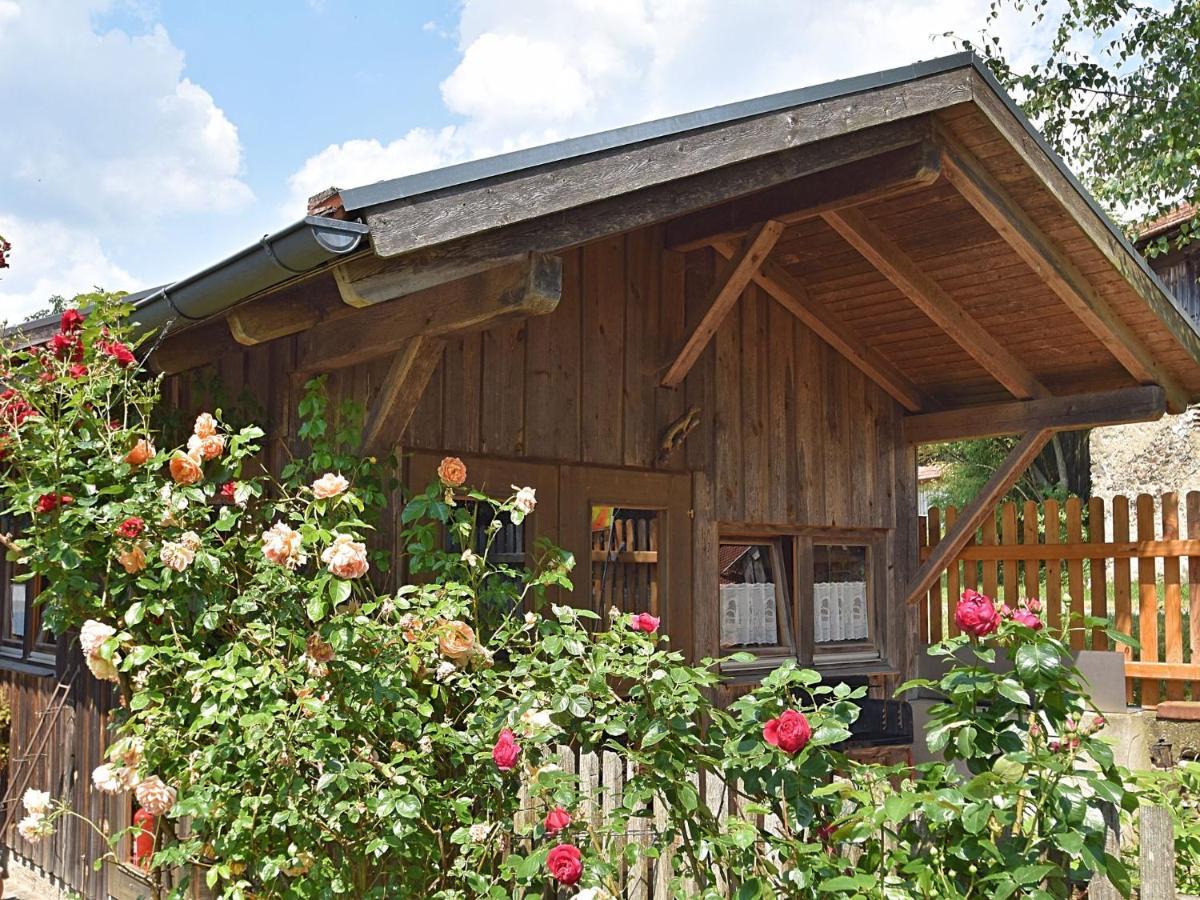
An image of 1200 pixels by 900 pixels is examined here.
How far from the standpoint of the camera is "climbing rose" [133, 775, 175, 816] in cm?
347

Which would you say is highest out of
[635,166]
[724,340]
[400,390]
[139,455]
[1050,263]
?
[1050,263]

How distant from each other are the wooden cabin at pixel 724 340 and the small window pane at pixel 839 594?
0.07 ft

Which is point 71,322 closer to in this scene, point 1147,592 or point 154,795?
point 154,795

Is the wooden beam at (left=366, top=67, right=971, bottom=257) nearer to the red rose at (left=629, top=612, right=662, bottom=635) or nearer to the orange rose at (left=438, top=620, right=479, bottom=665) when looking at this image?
the orange rose at (left=438, top=620, right=479, bottom=665)

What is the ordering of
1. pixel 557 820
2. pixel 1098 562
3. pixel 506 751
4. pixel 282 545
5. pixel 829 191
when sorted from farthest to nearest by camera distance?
pixel 1098 562 → pixel 829 191 → pixel 282 545 → pixel 506 751 → pixel 557 820

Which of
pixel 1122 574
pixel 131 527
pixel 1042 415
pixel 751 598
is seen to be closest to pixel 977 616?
pixel 131 527

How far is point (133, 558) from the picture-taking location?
3613mm

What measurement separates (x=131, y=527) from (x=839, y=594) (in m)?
4.93

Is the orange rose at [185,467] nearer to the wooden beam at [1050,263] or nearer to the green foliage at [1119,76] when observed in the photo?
the wooden beam at [1050,263]

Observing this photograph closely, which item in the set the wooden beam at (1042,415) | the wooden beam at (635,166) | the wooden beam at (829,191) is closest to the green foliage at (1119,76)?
the wooden beam at (1042,415)

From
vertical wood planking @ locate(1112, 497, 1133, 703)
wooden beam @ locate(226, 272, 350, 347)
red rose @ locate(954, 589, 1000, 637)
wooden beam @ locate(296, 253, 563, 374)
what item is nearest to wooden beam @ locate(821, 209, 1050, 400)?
vertical wood planking @ locate(1112, 497, 1133, 703)

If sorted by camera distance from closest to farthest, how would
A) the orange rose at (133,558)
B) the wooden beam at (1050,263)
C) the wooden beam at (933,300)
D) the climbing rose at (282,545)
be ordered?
the climbing rose at (282,545) → the orange rose at (133,558) → the wooden beam at (1050,263) → the wooden beam at (933,300)

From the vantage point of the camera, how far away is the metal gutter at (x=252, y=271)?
3.23 metres

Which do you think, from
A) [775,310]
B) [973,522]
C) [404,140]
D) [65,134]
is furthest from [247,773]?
[65,134]
